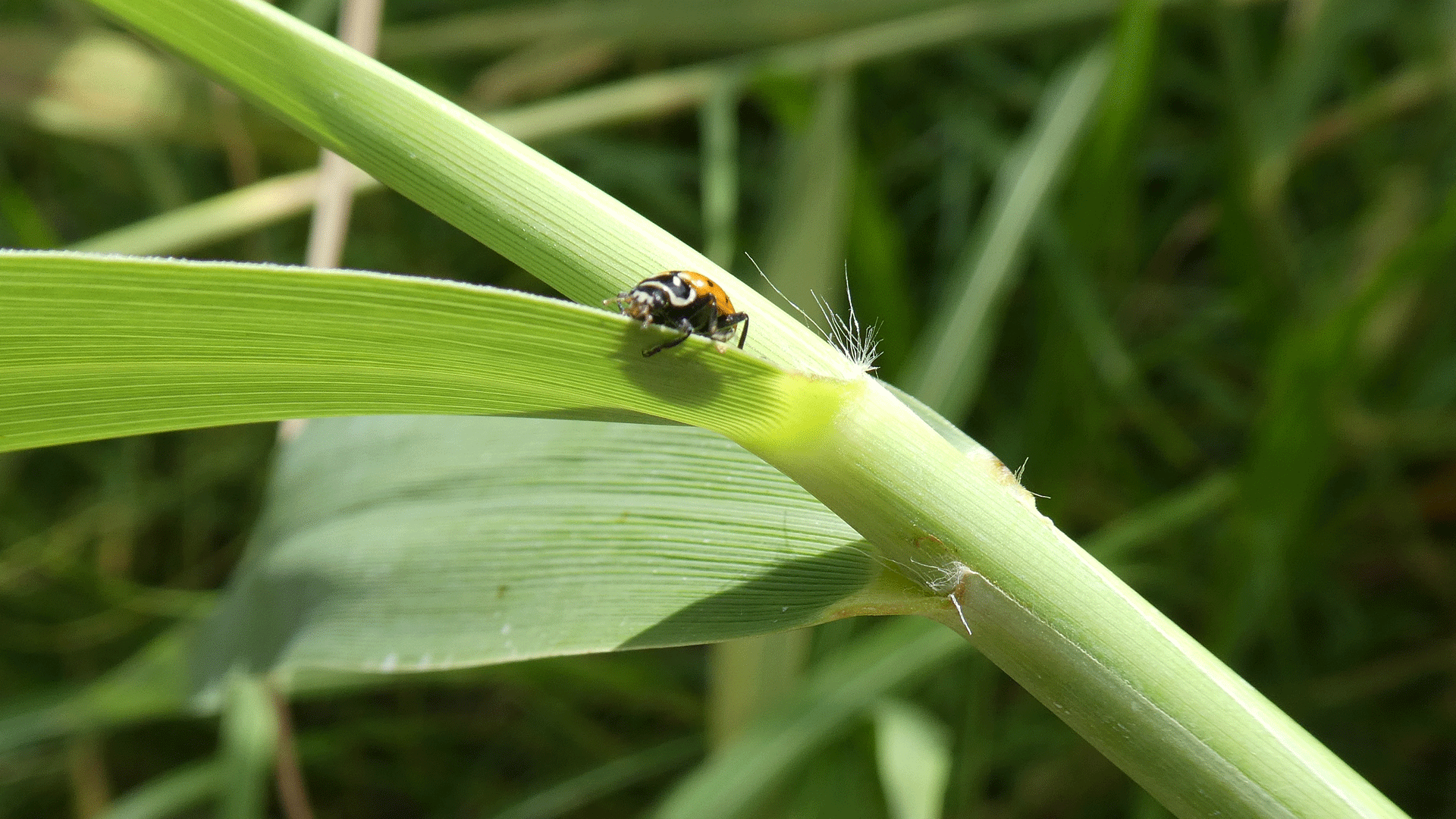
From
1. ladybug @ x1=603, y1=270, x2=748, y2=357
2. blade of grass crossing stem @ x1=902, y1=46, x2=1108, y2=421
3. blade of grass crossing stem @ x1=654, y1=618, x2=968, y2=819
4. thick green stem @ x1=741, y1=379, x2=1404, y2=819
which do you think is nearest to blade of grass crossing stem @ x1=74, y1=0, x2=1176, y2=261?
blade of grass crossing stem @ x1=902, y1=46, x2=1108, y2=421

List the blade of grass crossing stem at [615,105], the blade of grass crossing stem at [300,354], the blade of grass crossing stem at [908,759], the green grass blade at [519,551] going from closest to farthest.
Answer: the blade of grass crossing stem at [300,354]
the green grass blade at [519,551]
the blade of grass crossing stem at [908,759]
the blade of grass crossing stem at [615,105]

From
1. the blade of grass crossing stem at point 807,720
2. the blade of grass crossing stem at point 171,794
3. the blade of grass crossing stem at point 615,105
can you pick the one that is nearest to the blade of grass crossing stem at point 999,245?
the blade of grass crossing stem at point 615,105

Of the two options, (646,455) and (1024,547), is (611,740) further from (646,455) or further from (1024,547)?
(1024,547)

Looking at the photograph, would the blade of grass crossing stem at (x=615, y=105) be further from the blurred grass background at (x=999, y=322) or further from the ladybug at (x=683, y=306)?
the ladybug at (x=683, y=306)

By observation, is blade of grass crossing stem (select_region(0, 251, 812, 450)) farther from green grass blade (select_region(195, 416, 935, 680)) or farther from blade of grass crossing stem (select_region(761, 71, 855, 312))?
blade of grass crossing stem (select_region(761, 71, 855, 312))

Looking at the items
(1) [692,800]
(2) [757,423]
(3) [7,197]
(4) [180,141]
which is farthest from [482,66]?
(2) [757,423]

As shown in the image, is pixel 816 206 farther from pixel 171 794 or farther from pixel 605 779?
pixel 171 794
